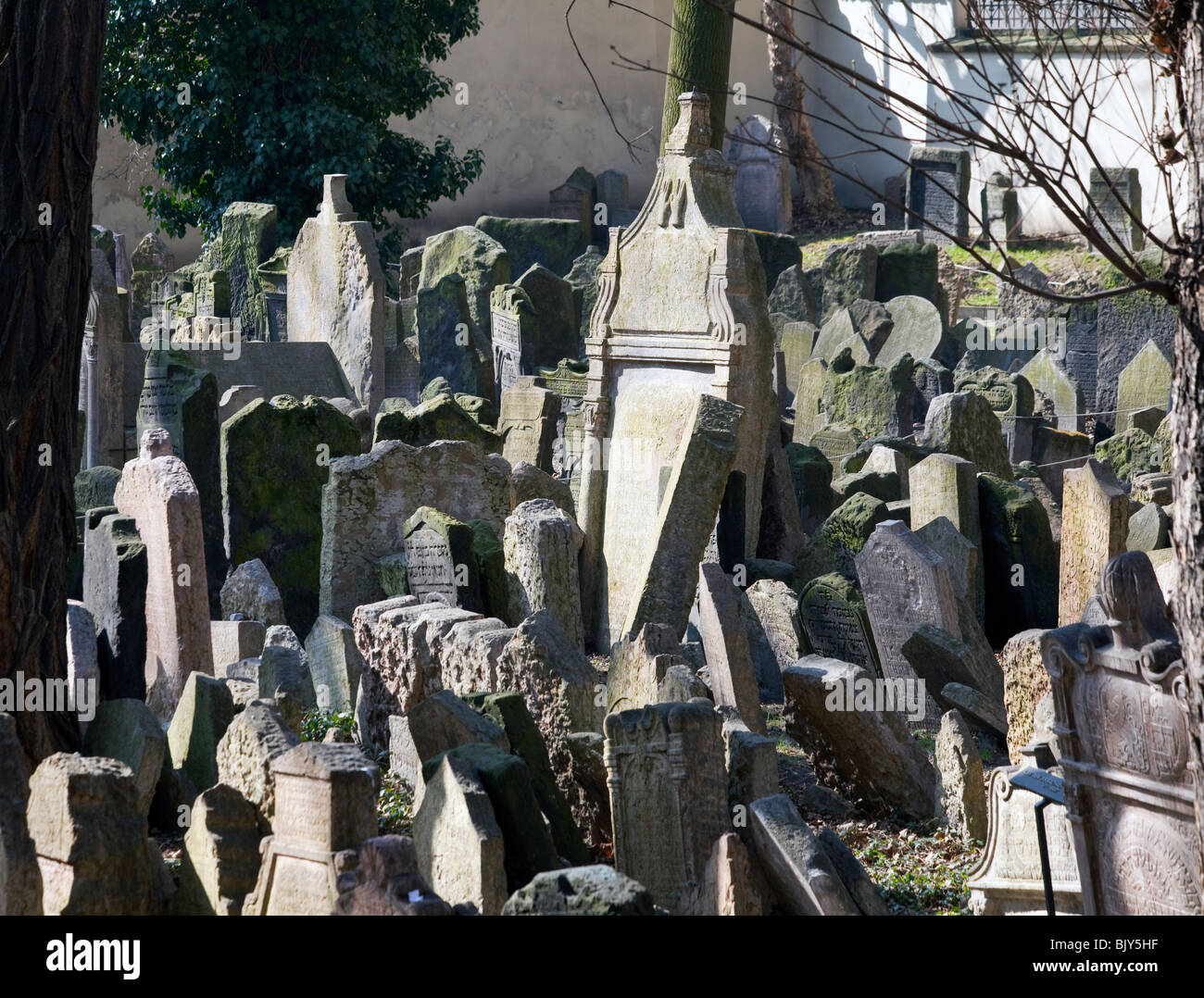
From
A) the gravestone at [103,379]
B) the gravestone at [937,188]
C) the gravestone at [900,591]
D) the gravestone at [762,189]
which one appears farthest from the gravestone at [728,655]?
the gravestone at [762,189]

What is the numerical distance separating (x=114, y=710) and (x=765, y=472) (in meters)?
5.13

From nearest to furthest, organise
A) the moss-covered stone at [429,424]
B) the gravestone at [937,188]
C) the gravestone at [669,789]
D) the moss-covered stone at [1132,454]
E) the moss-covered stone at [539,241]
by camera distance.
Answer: the gravestone at [669,789]
the moss-covered stone at [429,424]
the moss-covered stone at [1132,454]
the moss-covered stone at [539,241]
the gravestone at [937,188]

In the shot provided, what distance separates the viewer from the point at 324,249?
13.4 m

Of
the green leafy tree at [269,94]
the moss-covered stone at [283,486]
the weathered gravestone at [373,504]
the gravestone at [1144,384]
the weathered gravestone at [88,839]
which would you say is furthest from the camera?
the green leafy tree at [269,94]

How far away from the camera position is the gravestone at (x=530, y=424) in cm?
959

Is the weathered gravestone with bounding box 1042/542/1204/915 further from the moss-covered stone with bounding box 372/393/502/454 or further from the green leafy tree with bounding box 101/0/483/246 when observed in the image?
the green leafy tree with bounding box 101/0/483/246

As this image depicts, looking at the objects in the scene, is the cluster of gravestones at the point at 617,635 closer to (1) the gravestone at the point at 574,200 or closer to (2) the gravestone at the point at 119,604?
(2) the gravestone at the point at 119,604

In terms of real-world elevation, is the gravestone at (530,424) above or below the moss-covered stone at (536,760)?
above

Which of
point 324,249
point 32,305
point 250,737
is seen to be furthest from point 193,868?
point 324,249

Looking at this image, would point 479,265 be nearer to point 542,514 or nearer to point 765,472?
point 765,472

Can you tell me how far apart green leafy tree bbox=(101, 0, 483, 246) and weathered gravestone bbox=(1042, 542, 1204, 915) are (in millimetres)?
14405

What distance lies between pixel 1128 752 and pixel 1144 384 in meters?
9.46

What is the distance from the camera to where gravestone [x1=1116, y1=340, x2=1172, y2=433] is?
39.2ft

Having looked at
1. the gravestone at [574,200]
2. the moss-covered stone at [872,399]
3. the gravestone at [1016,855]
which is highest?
the gravestone at [574,200]
